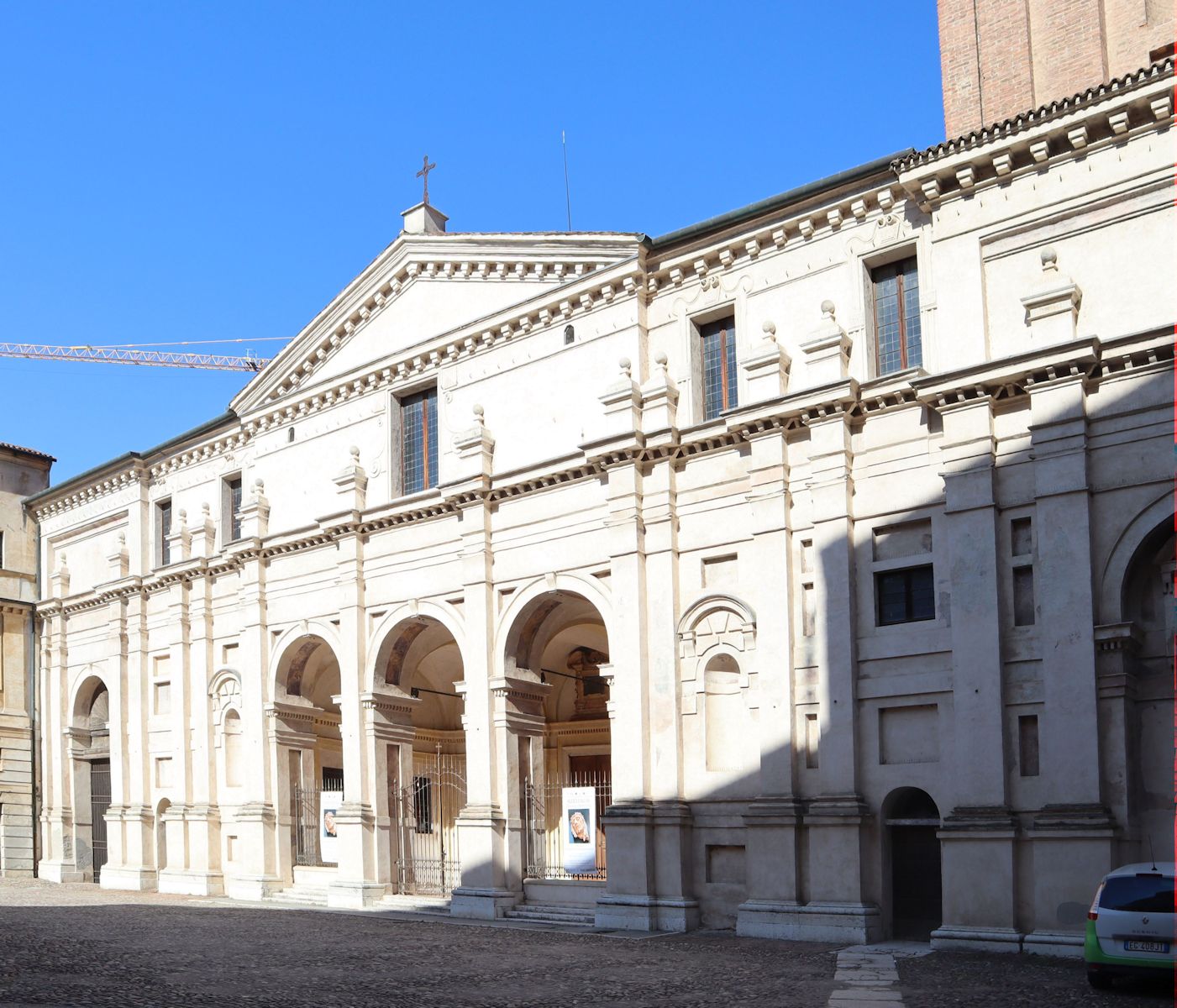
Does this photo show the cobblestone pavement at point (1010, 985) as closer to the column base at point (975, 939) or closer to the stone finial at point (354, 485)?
the column base at point (975, 939)

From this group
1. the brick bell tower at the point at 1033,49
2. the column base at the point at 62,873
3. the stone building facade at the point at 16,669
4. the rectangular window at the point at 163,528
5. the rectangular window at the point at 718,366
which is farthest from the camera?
the stone building facade at the point at 16,669

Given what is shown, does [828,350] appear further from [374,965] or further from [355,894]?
[355,894]

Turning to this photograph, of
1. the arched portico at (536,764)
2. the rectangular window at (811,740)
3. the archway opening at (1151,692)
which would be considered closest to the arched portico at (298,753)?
the arched portico at (536,764)

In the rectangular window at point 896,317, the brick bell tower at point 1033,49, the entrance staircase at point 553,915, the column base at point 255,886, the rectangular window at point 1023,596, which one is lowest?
the column base at point 255,886

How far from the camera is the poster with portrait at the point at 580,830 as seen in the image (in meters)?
23.8

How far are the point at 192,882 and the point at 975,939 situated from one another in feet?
64.4

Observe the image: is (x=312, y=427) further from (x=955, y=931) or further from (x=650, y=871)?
(x=955, y=931)

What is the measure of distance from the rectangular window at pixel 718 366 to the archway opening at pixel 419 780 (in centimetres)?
722

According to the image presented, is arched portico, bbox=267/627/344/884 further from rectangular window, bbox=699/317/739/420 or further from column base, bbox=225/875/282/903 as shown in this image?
rectangular window, bbox=699/317/739/420

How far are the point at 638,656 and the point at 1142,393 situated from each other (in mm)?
8951

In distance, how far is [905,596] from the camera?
64.6ft

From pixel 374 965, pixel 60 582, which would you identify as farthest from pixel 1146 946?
pixel 60 582

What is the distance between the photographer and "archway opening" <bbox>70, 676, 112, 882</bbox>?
36406 mm

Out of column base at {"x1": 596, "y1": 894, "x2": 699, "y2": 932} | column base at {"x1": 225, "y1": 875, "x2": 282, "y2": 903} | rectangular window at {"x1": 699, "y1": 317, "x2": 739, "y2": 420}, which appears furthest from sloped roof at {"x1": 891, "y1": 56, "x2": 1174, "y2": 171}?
column base at {"x1": 225, "y1": 875, "x2": 282, "y2": 903}
